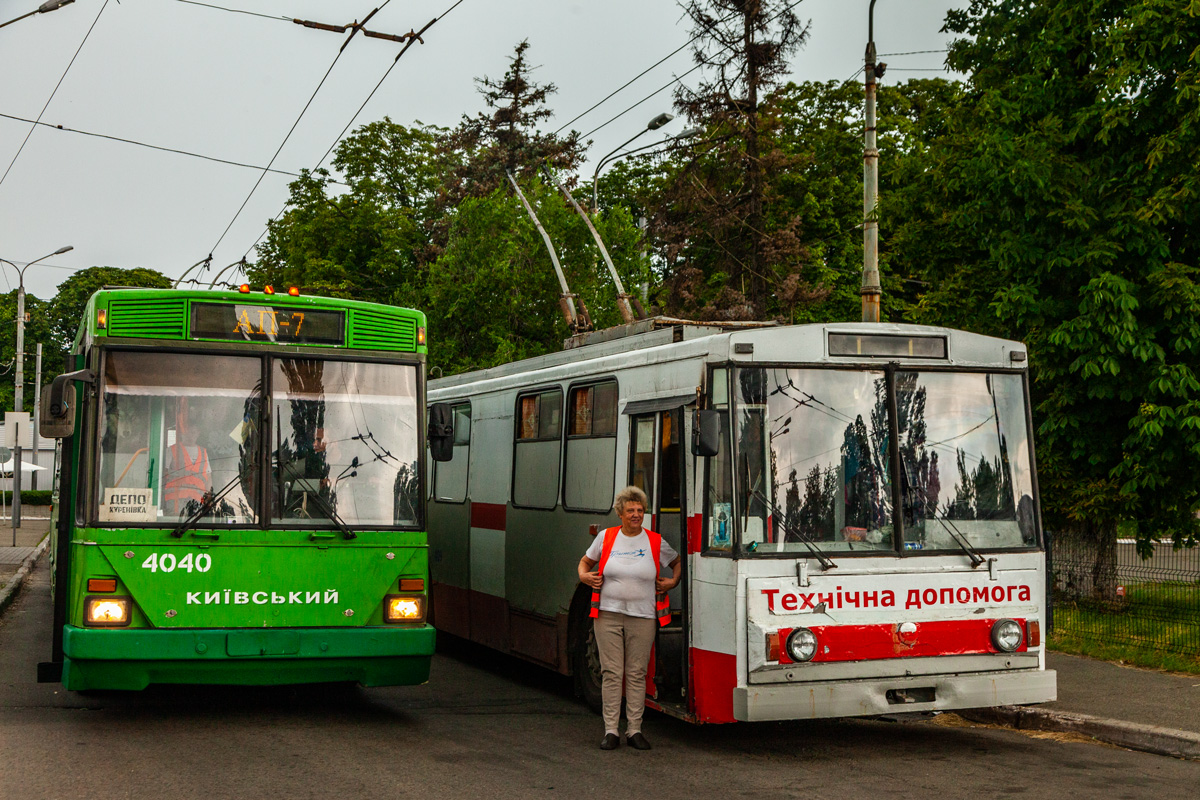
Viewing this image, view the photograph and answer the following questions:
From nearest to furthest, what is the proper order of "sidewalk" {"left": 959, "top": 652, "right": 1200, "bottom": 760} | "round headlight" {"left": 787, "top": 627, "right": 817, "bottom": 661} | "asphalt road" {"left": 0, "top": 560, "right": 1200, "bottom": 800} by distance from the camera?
"asphalt road" {"left": 0, "top": 560, "right": 1200, "bottom": 800}, "round headlight" {"left": 787, "top": 627, "right": 817, "bottom": 661}, "sidewalk" {"left": 959, "top": 652, "right": 1200, "bottom": 760}

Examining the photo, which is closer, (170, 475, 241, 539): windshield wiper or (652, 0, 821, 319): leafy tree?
(170, 475, 241, 539): windshield wiper

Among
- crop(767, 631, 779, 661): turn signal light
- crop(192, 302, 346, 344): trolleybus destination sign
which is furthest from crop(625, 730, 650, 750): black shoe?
crop(192, 302, 346, 344): trolleybus destination sign

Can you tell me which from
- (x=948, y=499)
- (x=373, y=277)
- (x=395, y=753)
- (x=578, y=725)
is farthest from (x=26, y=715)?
(x=373, y=277)

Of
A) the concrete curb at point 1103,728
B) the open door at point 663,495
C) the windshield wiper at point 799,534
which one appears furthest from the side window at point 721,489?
the concrete curb at point 1103,728

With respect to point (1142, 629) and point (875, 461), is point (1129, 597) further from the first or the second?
point (875, 461)

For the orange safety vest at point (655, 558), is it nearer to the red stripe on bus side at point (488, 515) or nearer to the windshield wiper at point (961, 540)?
the windshield wiper at point (961, 540)

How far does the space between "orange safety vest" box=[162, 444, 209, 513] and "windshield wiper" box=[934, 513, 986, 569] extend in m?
4.90

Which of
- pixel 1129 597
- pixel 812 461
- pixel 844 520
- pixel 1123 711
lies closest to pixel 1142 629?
pixel 1129 597

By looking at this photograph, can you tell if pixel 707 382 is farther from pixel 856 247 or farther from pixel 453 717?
pixel 856 247

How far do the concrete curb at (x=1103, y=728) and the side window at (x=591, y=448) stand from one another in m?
3.32

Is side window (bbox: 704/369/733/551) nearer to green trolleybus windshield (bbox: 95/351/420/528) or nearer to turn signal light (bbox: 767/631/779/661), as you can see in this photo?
turn signal light (bbox: 767/631/779/661)

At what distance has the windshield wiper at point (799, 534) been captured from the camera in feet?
27.3

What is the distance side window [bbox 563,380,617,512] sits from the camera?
33.9 ft

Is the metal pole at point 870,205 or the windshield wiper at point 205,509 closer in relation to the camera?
the windshield wiper at point 205,509
